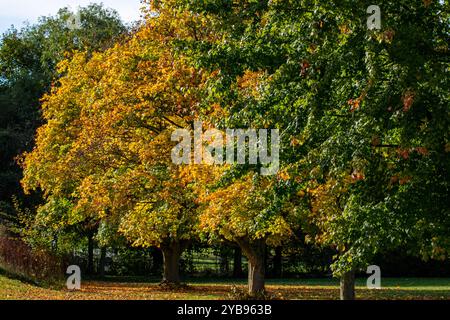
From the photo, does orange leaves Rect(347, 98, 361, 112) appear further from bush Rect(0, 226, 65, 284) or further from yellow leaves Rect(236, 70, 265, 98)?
bush Rect(0, 226, 65, 284)

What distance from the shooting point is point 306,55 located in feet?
41.7

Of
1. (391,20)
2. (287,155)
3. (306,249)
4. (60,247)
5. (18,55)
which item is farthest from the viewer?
(18,55)

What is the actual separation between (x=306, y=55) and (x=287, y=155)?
1.92 meters

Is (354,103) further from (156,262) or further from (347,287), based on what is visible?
(156,262)

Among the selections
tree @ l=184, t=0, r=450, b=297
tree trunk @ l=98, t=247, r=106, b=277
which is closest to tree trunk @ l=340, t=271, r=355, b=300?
tree @ l=184, t=0, r=450, b=297

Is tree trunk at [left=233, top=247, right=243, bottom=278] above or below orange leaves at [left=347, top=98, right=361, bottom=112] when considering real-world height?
below

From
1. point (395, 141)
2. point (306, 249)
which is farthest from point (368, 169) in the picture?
point (306, 249)

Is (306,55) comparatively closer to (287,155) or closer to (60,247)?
(287,155)

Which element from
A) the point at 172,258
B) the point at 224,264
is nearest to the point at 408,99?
the point at 172,258

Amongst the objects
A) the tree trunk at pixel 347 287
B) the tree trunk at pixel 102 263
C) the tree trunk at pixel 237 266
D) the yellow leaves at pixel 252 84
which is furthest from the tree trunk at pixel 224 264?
the yellow leaves at pixel 252 84

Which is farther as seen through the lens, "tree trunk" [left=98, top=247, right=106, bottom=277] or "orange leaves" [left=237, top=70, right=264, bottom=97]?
"tree trunk" [left=98, top=247, right=106, bottom=277]

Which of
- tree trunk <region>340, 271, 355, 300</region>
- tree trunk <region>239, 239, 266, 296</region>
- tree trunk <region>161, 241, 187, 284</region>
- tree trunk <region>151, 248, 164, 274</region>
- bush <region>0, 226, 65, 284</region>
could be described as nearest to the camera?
tree trunk <region>340, 271, 355, 300</region>

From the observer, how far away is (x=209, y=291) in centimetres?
2759

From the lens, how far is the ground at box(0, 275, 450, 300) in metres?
20.2
